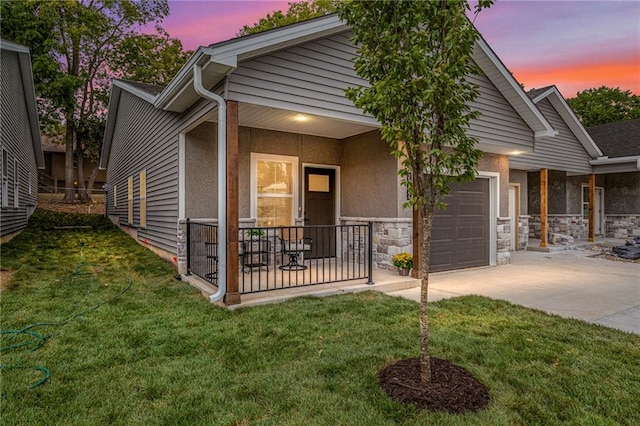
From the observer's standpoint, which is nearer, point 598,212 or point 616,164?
point 616,164

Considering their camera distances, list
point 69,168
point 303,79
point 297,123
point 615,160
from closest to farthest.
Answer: point 303,79
point 297,123
point 615,160
point 69,168

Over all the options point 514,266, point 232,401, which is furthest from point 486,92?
point 232,401

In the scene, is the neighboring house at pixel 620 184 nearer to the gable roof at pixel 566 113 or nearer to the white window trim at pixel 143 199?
the gable roof at pixel 566 113

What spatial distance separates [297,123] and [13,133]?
25.8 ft

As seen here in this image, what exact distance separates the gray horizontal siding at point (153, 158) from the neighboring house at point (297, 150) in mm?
40

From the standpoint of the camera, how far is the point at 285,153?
22.7 feet

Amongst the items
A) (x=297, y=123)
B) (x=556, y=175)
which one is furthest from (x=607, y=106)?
(x=297, y=123)

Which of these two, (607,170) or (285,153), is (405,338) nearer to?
(285,153)

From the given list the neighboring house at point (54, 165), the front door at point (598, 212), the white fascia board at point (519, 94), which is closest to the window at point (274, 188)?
the white fascia board at point (519, 94)

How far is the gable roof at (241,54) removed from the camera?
4.02m

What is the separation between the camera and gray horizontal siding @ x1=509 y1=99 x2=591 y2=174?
1041 centimetres

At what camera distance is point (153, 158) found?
26.1 feet

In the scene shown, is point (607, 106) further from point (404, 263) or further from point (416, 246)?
point (404, 263)

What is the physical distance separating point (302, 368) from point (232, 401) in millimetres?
622
